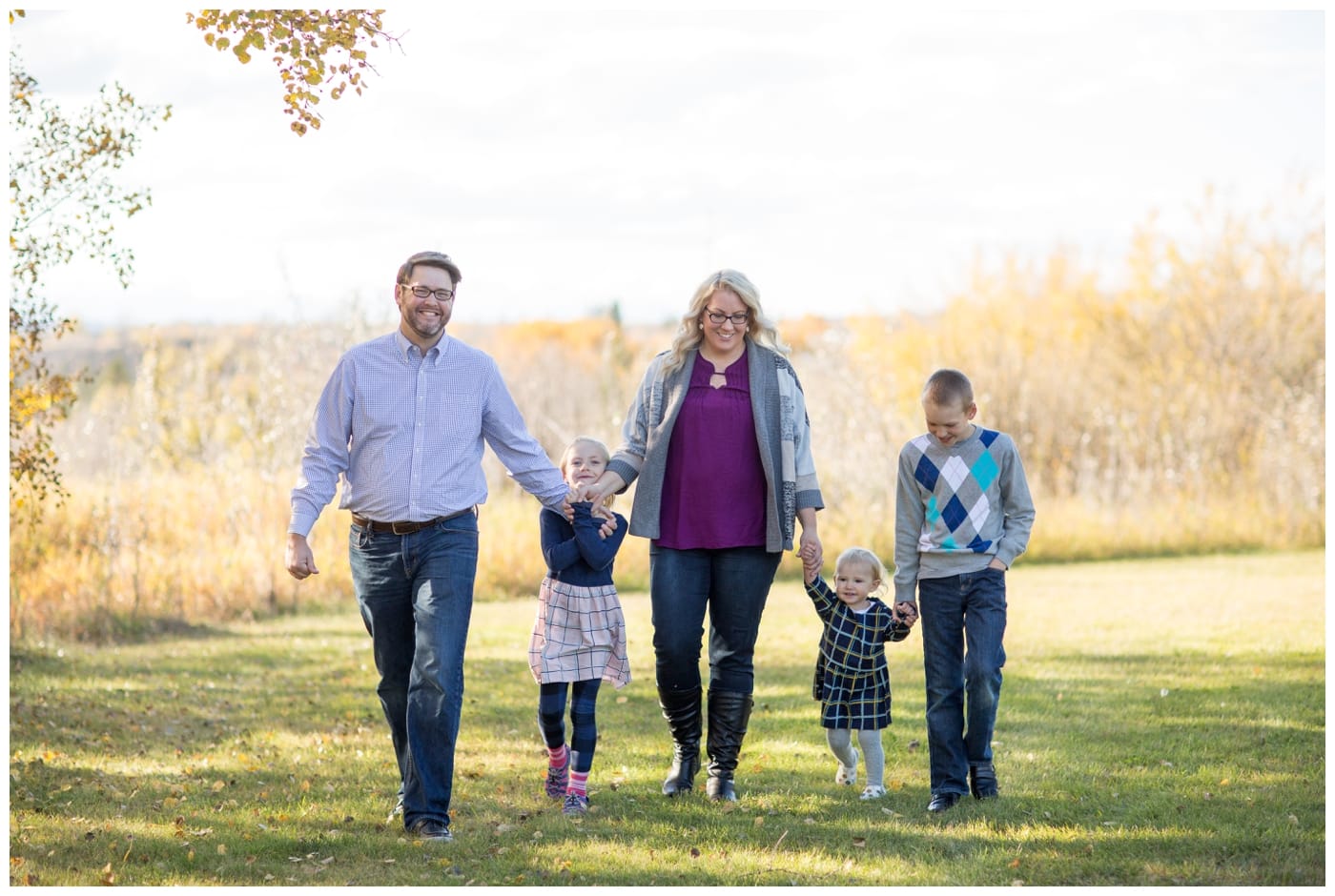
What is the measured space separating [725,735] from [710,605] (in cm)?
52

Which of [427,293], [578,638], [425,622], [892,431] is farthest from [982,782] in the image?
[892,431]

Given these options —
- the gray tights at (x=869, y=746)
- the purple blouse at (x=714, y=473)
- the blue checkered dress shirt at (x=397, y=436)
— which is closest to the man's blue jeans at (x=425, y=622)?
the blue checkered dress shirt at (x=397, y=436)

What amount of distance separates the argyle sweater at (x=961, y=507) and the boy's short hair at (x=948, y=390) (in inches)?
5.9

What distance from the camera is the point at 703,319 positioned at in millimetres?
5535

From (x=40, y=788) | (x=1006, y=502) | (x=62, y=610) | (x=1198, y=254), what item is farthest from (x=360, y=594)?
(x=1198, y=254)

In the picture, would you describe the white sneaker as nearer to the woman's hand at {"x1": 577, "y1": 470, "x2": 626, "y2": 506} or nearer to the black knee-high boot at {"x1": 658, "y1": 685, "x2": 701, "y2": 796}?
the black knee-high boot at {"x1": 658, "y1": 685, "x2": 701, "y2": 796}

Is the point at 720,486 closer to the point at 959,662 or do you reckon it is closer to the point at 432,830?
the point at 959,662

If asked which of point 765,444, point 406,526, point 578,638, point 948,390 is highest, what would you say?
point 948,390

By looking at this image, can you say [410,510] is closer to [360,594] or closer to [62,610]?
[360,594]

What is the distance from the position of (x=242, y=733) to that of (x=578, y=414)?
1231cm

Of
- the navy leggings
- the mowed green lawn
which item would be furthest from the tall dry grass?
the navy leggings

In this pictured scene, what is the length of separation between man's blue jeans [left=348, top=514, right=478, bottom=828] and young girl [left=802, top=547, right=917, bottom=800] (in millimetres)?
1419

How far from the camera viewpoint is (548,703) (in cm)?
547

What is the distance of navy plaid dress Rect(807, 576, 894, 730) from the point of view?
559cm
